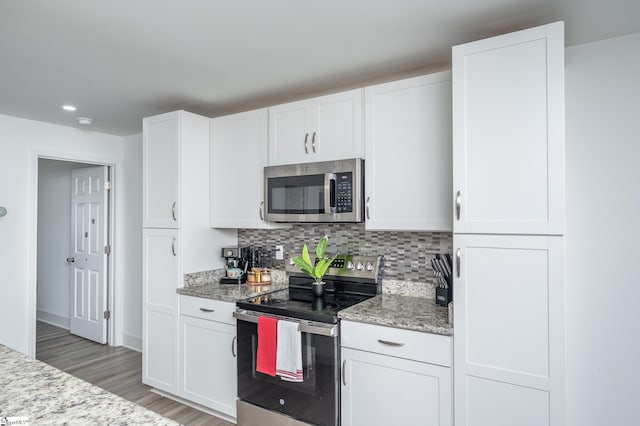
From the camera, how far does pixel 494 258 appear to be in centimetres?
180

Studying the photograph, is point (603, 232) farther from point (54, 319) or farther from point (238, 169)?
point (54, 319)

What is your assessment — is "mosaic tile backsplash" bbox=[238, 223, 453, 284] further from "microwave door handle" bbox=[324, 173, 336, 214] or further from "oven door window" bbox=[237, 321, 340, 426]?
"oven door window" bbox=[237, 321, 340, 426]

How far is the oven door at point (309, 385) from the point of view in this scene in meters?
2.15

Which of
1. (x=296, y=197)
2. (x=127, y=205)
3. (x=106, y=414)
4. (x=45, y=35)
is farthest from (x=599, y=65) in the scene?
(x=127, y=205)

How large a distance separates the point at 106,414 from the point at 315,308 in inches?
55.9

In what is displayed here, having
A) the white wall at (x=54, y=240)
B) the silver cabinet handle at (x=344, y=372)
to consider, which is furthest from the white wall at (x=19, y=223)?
the silver cabinet handle at (x=344, y=372)

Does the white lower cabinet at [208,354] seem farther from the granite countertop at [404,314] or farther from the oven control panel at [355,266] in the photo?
the granite countertop at [404,314]

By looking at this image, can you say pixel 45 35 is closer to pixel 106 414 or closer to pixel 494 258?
pixel 106 414

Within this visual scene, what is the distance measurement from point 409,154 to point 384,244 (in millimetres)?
713

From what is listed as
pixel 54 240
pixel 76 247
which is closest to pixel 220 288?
pixel 76 247

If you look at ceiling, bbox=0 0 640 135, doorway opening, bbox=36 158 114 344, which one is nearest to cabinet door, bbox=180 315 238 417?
ceiling, bbox=0 0 640 135

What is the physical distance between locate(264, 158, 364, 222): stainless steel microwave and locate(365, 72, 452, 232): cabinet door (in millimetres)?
89

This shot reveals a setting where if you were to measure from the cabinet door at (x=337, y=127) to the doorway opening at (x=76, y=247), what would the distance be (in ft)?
9.32

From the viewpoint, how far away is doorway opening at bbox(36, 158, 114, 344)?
4.33 meters
